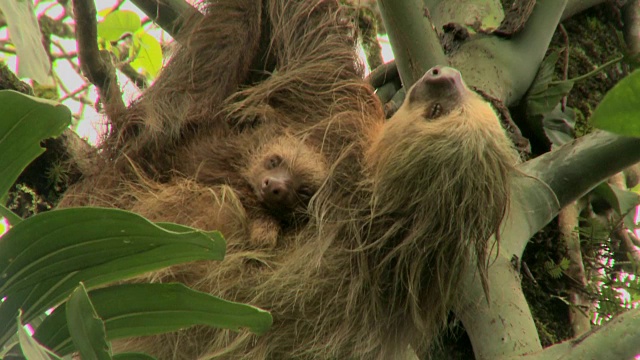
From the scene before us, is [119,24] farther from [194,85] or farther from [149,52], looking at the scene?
[194,85]

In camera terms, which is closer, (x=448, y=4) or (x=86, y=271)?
(x=86, y=271)

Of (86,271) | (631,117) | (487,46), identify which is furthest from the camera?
(487,46)

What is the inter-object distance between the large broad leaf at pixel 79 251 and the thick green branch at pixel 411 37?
3.84ft

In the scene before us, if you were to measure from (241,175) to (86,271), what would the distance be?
4.77ft

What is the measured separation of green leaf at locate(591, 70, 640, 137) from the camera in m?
1.55

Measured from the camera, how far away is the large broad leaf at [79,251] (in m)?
1.64

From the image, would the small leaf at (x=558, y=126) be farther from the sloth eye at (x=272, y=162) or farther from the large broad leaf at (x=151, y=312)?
the large broad leaf at (x=151, y=312)

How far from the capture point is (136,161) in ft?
10.9

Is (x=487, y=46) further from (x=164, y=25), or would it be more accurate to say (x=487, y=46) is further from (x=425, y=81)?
(x=164, y=25)

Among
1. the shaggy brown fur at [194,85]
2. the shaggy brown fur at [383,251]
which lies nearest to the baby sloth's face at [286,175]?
the shaggy brown fur at [383,251]

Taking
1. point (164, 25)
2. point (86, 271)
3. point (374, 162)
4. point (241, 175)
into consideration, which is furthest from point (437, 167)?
point (164, 25)

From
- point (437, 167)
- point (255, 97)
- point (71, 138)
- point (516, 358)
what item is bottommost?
point (516, 358)

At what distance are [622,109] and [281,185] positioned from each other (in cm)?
151

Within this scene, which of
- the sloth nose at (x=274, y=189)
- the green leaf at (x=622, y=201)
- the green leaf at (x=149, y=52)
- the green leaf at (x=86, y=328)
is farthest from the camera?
the green leaf at (x=149, y=52)
